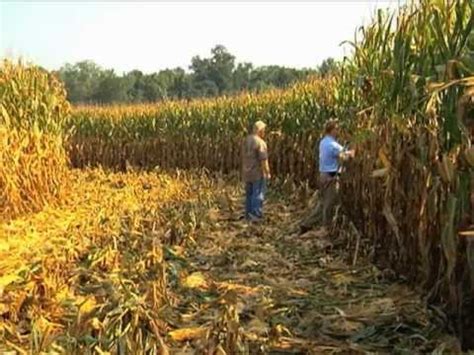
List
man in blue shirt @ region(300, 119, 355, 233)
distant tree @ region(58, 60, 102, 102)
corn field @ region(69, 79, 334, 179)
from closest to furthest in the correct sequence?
man in blue shirt @ region(300, 119, 355, 233), corn field @ region(69, 79, 334, 179), distant tree @ region(58, 60, 102, 102)

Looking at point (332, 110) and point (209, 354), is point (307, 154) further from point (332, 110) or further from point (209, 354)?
point (209, 354)

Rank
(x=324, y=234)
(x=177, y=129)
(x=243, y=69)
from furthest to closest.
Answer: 1. (x=243, y=69)
2. (x=177, y=129)
3. (x=324, y=234)

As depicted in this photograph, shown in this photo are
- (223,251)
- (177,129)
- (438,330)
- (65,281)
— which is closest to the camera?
(438,330)

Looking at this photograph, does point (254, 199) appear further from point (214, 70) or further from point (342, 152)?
point (214, 70)

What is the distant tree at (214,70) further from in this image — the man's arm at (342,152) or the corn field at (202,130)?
the man's arm at (342,152)

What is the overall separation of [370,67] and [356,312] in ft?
11.0

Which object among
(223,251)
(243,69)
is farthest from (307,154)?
(243,69)

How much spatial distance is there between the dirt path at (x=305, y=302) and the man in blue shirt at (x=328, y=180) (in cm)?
53

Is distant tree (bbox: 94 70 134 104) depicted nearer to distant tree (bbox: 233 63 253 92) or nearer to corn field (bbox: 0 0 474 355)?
distant tree (bbox: 233 63 253 92)

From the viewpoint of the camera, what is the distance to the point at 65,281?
19.2ft

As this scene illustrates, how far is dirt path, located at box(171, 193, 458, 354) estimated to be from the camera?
430cm

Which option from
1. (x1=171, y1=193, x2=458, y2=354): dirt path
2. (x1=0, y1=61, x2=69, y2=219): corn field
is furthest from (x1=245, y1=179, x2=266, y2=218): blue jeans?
(x1=0, y1=61, x2=69, y2=219): corn field

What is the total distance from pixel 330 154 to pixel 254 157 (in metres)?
1.83

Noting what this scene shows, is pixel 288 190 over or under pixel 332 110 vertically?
under
